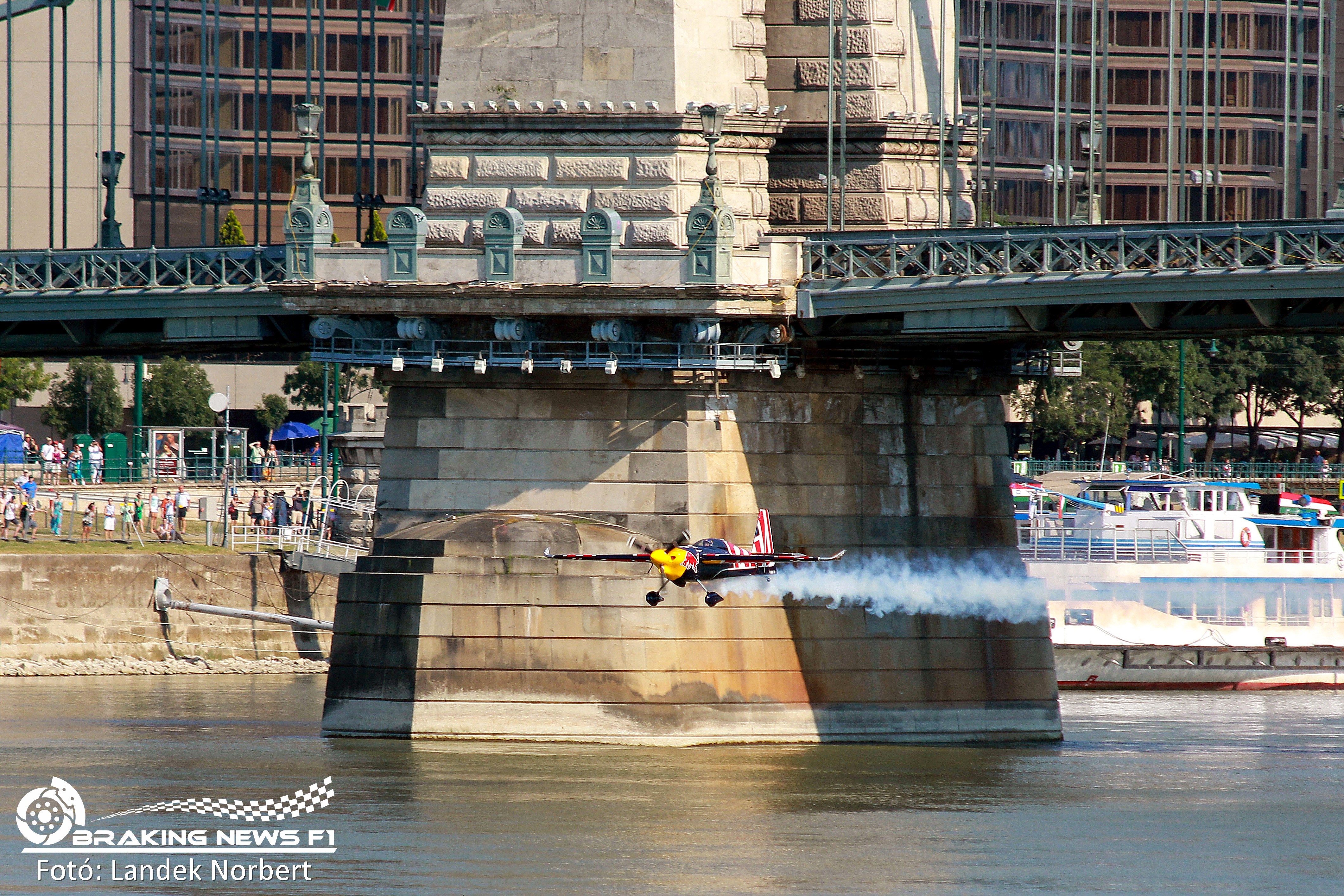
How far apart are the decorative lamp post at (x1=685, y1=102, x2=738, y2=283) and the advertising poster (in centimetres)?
4338

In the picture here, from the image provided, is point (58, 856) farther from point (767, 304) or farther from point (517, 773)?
point (767, 304)

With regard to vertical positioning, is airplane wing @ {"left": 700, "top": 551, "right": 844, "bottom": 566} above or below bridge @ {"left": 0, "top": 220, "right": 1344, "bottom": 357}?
below

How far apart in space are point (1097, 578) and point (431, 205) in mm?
33741

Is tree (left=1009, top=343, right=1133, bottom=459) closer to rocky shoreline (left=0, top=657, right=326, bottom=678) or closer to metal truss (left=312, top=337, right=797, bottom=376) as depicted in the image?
rocky shoreline (left=0, top=657, right=326, bottom=678)

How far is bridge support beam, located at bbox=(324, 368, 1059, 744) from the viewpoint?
47.7m

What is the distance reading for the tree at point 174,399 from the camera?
377 ft

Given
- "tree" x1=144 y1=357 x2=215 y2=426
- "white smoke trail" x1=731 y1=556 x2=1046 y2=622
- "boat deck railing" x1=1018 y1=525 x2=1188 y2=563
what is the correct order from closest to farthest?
Result: "white smoke trail" x1=731 y1=556 x2=1046 y2=622 → "boat deck railing" x1=1018 y1=525 x2=1188 y2=563 → "tree" x1=144 y1=357 x2=215 y2=426

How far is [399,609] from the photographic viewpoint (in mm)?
48188

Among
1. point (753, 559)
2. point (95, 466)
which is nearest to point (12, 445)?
point (95, 466)

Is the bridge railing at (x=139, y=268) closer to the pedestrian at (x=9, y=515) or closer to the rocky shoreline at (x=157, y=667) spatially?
the rocky shoreline at (x=157, y=667)

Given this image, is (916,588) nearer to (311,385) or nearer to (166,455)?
(166,455)

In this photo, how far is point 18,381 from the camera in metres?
107

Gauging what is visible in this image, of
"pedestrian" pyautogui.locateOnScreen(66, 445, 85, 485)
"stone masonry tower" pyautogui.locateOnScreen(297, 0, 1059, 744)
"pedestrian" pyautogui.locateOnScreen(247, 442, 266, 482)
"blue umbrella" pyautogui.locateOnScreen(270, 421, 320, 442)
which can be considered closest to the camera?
"stone masonry tower" pyautogui.locateOnScreen(297, 0, 1059, 744)

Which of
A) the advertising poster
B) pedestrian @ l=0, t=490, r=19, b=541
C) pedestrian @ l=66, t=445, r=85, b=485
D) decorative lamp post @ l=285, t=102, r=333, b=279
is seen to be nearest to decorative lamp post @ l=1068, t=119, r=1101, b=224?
decorative lamp post @ l=285, t=102, r=333, b=279
